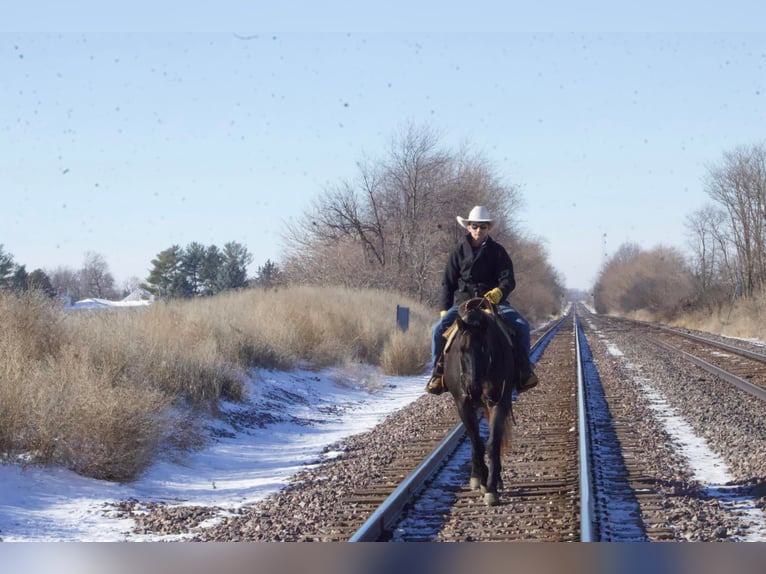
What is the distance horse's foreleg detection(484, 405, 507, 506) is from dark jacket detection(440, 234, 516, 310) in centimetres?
125

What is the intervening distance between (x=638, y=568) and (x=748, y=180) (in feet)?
158

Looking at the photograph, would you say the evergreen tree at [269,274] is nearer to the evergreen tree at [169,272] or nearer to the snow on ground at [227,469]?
the evergreen tree at [169,272]

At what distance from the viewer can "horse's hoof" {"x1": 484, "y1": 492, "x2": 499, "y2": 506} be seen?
8.26 metres

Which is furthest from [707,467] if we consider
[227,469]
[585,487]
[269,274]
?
[269,274]

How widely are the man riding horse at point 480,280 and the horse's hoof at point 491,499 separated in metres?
1.47

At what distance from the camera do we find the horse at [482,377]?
862 cm

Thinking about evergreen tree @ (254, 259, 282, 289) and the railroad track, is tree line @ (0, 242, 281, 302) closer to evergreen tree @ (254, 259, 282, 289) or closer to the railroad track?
evergreen tree @ (254, 259, 282, 289)

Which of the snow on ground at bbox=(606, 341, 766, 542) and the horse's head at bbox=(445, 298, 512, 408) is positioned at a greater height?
the horse's head at bbox=(445, 298, 512, 408)

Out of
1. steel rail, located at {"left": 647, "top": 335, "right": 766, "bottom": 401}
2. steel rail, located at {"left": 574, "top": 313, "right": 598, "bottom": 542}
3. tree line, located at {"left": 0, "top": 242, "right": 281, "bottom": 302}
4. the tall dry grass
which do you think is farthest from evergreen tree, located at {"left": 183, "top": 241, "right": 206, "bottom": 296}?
steel rail, located at {"left": 574, "top": 313, "right": 598, "bottom": 542}

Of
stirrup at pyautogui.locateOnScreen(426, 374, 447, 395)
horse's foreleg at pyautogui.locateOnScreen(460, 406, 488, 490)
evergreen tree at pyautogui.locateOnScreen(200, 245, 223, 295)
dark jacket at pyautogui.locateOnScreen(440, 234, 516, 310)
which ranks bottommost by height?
horse's foreleg at pyautogui.locateOnScreen(460, 406, 488, 490)

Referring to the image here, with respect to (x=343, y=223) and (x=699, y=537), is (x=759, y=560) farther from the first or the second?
(x=343, y=223)

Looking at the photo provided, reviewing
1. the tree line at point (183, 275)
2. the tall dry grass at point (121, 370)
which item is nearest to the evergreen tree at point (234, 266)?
the tree line at point (183, 275)

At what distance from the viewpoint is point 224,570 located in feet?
20.0

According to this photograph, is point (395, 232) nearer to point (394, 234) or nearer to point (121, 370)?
point (394, 234)
